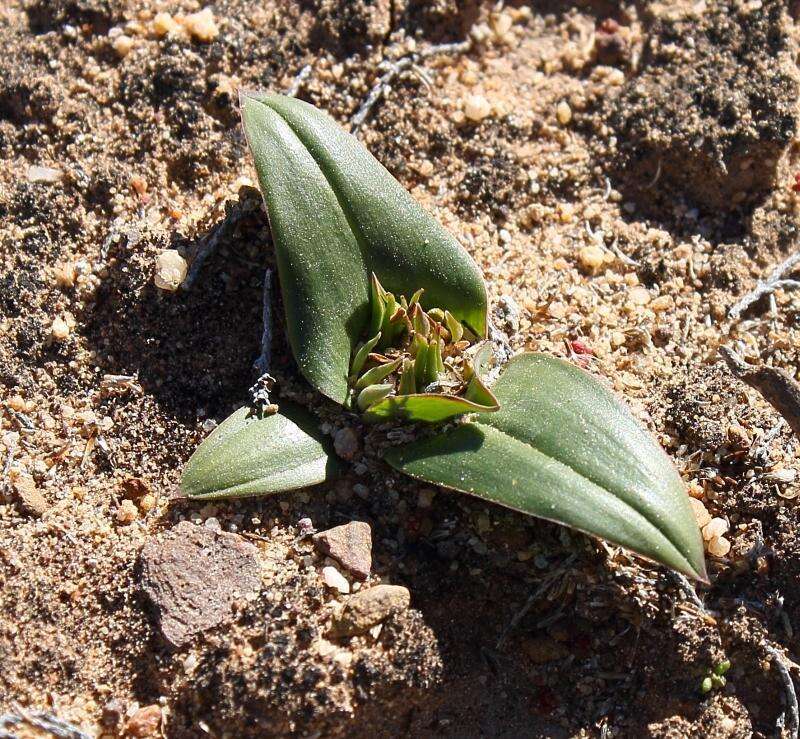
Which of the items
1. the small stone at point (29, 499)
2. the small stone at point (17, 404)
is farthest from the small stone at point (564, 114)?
the small stone at point (29, 499)

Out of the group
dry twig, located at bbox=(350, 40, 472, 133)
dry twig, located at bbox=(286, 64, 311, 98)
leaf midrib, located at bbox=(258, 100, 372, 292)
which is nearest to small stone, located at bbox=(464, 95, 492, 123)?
dry twig, located at bbox=(350, 40, 472, 133)

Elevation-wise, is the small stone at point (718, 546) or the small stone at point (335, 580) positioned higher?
the small stone at point (718, 546)

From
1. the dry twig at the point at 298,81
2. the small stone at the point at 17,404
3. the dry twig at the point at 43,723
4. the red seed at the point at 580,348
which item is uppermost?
the dry twig at the point at 298,81

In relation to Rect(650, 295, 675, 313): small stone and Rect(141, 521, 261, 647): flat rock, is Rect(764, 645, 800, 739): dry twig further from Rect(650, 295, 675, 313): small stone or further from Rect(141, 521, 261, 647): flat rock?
Rect(141, 521, 261, 647): flat rock

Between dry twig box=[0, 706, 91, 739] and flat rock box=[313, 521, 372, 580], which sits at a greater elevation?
flat rock box=[313, 521, 372, 580]

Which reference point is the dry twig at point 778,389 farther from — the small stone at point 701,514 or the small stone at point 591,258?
the small stone at point 591,258

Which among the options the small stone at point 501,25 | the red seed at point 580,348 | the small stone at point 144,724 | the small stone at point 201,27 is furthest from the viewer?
the small stone at point 501,25

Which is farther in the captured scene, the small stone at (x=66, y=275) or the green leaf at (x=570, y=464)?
the small stone at (x=66, y=275)
